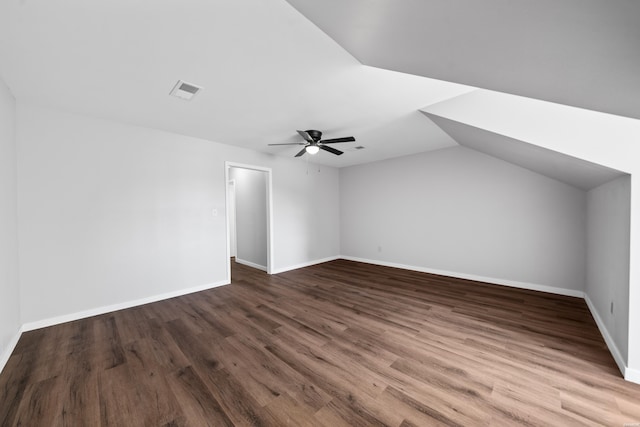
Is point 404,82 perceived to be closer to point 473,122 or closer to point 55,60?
point 473,122

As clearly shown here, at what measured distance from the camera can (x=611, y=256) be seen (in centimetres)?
221

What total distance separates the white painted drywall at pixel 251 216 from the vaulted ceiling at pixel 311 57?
2.30 meters

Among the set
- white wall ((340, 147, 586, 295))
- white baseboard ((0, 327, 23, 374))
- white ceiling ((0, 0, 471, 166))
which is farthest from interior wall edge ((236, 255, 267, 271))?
white baseboard ((0, 327, 23, 374))

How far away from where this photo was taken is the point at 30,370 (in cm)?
195

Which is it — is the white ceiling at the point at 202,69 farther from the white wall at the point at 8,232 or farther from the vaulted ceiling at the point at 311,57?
the white wall at the point at 8,232

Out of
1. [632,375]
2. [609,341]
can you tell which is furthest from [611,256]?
[632,375]

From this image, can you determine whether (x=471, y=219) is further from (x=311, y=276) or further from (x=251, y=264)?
(x=251, y=264)

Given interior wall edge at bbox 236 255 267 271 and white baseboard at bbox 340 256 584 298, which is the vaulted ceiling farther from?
interior wall edge at bbox 236 255 267 271

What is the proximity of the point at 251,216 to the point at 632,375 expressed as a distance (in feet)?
19.0

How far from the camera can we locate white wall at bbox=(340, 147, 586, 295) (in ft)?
11.6

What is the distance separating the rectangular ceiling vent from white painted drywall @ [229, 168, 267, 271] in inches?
104

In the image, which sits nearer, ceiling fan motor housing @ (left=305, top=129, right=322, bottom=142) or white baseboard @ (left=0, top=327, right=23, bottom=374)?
white baseboard @ (left=0, top=327, right=23, bottom=374)

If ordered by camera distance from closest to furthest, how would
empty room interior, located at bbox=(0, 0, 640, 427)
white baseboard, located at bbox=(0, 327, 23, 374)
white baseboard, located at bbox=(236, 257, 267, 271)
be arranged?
empty room interior, located at bbox=(0, 0, 640, 427) < white baseboard, located at bbox=(0, 327, 23, 374) < white baseboard, located at bbox=(236, 257, 267, 271)

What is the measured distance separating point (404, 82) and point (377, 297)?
288cm
